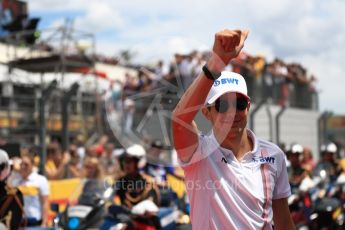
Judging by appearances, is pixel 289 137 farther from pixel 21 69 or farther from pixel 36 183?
pixel 36 183

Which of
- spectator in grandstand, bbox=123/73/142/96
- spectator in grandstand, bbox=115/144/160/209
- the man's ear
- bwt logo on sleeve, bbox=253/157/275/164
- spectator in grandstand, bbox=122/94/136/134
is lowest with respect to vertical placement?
spectator in grandstand, bbox=115/144/160/209

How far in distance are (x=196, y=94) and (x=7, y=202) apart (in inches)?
128

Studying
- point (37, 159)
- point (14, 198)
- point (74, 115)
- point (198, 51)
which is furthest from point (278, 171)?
point (74, 115)

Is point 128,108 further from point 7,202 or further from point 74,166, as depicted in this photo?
point 74,166

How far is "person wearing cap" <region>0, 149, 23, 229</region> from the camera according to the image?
6004mm

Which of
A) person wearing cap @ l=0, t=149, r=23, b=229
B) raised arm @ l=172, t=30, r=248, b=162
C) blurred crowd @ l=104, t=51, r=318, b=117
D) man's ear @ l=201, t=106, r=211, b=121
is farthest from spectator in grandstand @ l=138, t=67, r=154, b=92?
raised arm @ l=172, t=30, r=248, b=162

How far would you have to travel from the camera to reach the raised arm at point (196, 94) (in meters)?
3.04

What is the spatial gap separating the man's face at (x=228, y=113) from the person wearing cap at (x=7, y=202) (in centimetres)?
291

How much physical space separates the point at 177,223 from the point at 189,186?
537 centimetres

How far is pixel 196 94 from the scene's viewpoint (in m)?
3.18

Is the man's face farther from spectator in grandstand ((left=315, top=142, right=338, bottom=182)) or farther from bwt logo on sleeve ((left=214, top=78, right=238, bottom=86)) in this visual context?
spectator in grandstand ((left=315, top=142, right=338, bottom=182))

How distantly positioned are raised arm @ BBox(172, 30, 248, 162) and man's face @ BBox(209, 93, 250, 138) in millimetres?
155

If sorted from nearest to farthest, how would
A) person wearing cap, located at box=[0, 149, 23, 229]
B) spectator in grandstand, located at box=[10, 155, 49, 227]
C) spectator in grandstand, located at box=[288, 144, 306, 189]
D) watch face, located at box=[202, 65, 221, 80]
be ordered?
1. watch face, located at box=[202, 65, 221, 80]
2. person wearing cap, located at box=[0, 149, 23, 229]
3. spectator in grandstand, located at box=[10, 155, 49, 227]
4. spectator in grandstand, located at box=[288, 144, 306, 189]

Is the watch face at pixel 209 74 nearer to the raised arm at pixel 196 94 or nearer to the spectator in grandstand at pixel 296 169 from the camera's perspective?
the raised arm at pixel 196 94
